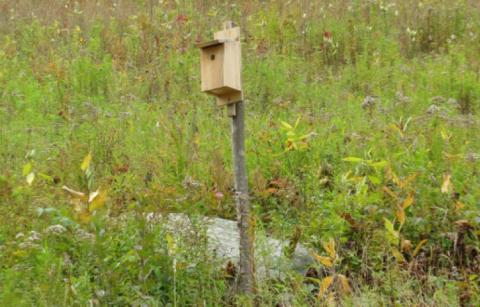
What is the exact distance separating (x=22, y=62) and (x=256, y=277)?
596cm

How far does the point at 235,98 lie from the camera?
4.48m

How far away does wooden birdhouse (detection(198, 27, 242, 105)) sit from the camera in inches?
173

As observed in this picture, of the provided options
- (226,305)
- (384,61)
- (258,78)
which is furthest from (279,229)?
(384,61)

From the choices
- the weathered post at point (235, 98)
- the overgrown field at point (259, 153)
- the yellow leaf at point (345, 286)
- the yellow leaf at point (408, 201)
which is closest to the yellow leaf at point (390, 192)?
the overgrown field at point (259, 153)

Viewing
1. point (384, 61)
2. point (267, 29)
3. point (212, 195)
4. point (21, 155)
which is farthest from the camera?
point (267, 29)

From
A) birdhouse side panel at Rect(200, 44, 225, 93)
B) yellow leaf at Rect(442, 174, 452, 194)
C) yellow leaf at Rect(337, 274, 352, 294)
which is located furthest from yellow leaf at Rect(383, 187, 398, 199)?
birdhouse side panel at Rect(200, 44, 225, 93)

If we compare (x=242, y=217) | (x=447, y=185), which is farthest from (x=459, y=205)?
(x=242, y=217)

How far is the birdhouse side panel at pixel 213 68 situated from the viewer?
14.5ft

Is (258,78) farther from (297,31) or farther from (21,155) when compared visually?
(21,155)

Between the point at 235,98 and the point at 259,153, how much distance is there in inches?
66.5

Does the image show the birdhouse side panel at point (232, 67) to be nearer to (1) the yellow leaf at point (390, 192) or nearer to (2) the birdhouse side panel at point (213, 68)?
(2) the birdhouse side panel at point (213, 68)

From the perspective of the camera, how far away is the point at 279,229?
5070 mm

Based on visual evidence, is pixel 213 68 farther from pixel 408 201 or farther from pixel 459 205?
pixel 459 205

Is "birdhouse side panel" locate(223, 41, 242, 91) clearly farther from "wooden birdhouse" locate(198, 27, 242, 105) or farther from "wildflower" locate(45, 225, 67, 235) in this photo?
"wildflower" locate(45, 225, 67, 235)
